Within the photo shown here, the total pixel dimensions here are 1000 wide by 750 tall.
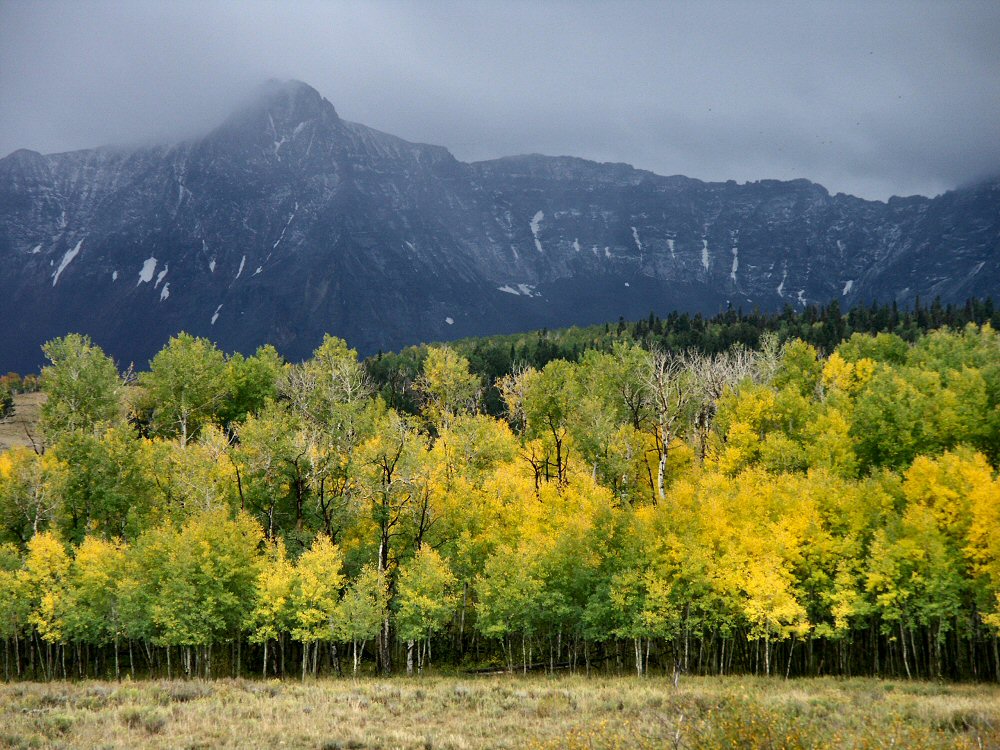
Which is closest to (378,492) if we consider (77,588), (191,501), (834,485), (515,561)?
(515,561)

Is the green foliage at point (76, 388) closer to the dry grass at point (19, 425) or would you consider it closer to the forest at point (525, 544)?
the forest at point (525, 544)

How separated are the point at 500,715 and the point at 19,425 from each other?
5580 inches

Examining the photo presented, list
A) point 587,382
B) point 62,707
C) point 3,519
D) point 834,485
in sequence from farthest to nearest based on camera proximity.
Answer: point 587,382
point 3,519
point 834,485
point 62,707

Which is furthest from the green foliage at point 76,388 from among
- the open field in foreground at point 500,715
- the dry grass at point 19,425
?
the open field in foreground at point 500,715

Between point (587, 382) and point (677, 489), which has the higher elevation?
point (587, 382)

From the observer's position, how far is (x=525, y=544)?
2060 inches

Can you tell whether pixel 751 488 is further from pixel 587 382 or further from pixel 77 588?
pixel 77 588

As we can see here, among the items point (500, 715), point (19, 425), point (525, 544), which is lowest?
point (500, 715)

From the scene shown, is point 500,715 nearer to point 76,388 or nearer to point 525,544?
point 525,544

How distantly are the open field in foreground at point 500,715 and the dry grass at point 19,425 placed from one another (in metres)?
84.0

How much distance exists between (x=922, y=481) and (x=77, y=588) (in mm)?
64288

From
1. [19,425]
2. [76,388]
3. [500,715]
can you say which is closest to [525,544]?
[500,715]

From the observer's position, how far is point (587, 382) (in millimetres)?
93188

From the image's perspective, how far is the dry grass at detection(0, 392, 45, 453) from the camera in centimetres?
11503
